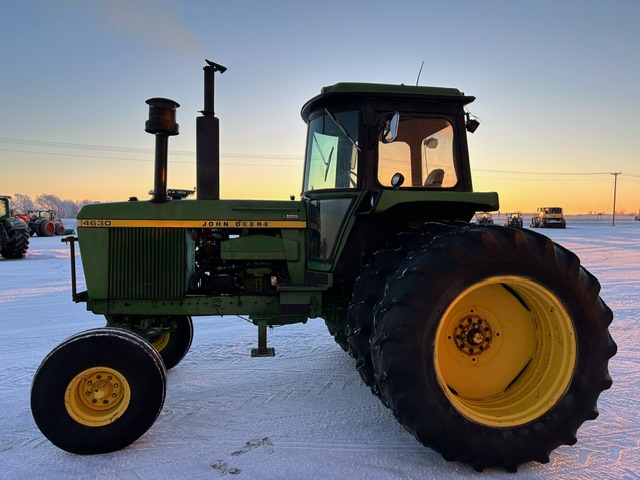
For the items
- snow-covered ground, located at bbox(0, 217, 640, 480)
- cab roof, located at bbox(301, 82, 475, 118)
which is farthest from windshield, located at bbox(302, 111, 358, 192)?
snow-covered ground, located at bbox(0, 217, 640, 480)

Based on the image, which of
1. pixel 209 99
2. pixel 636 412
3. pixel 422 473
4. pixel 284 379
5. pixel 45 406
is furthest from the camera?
pixel 284 379

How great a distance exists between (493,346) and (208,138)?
8.48ft

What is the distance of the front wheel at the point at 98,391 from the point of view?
2.76 m

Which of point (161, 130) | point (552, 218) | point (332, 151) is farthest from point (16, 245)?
point (552, 218)

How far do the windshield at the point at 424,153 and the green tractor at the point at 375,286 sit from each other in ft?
0.04

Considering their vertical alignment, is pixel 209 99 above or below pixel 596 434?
above

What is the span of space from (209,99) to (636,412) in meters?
3.92

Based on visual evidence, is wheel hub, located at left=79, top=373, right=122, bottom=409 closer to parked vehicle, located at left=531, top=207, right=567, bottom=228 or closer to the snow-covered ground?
the snow-covered ground

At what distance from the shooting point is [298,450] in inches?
110

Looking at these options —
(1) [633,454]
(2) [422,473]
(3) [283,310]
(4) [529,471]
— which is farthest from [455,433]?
(3) [283,310]

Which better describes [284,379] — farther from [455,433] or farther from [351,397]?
[455,433]

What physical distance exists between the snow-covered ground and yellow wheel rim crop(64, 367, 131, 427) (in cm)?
23

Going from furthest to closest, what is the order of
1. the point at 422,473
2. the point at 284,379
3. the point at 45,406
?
the point at 284,379
the point at 45,406
the point at 422,473

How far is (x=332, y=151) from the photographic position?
3613 millimetres
